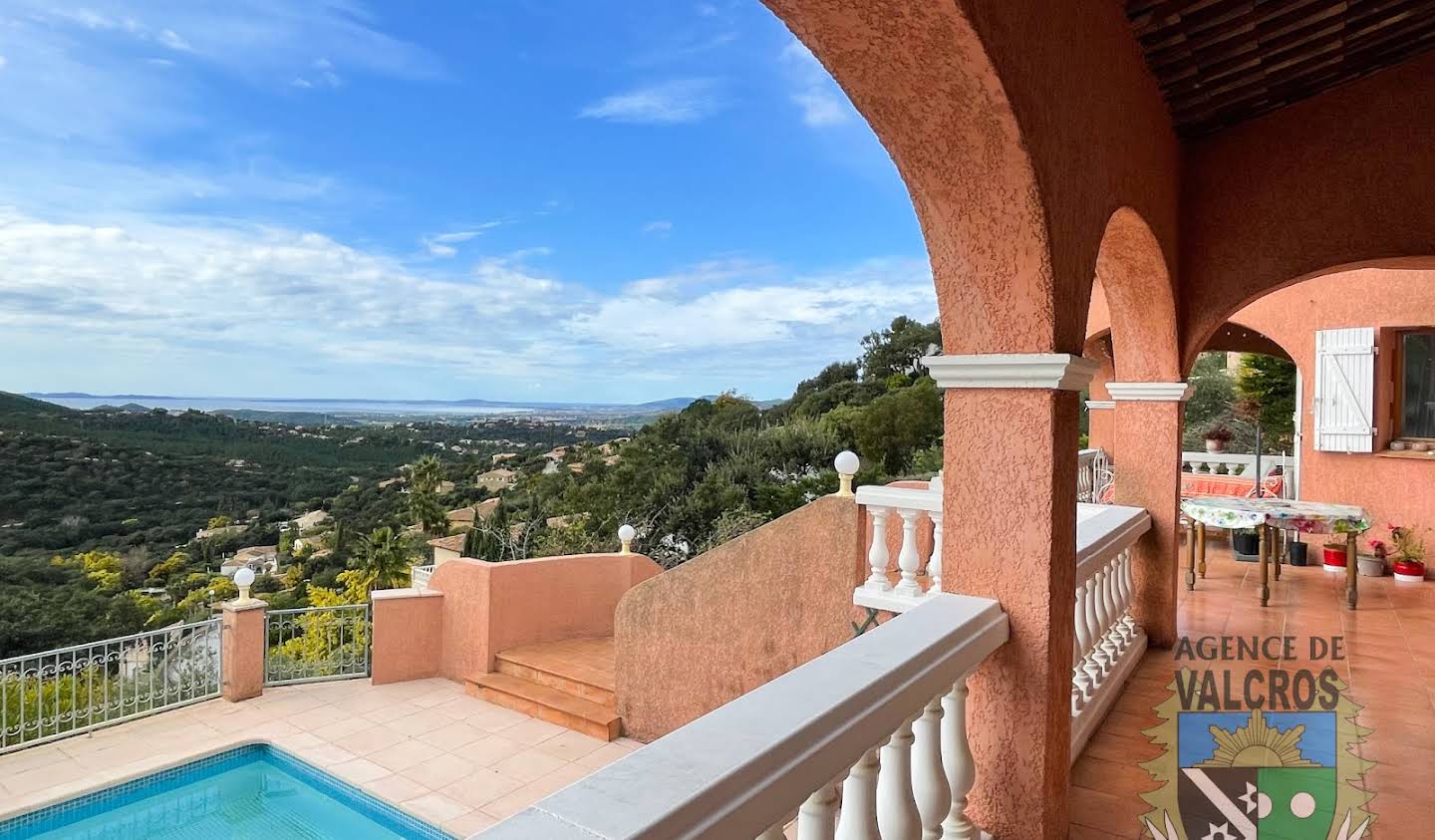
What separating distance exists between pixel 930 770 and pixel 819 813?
22.8 inches

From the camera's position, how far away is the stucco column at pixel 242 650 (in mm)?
7289

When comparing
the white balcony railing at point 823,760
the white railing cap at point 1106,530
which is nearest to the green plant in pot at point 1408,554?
the white railing cap at point 1106,530

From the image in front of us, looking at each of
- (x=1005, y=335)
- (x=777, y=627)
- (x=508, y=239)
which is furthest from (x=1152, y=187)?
(x=508, y=239)

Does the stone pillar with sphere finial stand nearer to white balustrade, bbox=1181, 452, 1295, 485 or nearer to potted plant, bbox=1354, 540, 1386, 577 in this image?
potted plant, bbox=1354, 540, 1386, 577

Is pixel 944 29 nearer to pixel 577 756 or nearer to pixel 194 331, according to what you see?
pixel 577 756

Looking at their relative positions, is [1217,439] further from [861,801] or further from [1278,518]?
[861,801]

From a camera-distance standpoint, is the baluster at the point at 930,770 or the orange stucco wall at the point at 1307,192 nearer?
the baluster at the point at 930,770

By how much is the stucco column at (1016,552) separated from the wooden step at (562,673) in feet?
18.5

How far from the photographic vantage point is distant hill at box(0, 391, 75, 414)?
49.7 feet

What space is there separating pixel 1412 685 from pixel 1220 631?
929mm

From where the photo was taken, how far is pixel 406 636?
812 centimetres

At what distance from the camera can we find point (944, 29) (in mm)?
1586

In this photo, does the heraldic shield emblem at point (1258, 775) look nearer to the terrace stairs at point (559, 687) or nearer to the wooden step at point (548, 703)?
the wooden step at point (548, 703)

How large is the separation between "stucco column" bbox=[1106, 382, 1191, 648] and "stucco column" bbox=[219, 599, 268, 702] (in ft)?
25.1
